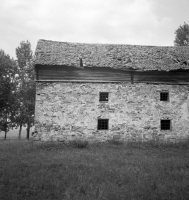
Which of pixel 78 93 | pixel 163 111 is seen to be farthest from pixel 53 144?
pixel 163 111

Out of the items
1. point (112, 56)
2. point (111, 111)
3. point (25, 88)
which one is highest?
point (112, 56)

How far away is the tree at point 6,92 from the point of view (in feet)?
76.8

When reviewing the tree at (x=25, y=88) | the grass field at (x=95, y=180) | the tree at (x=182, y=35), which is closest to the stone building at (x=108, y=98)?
the grass field at (x=95, y=180)

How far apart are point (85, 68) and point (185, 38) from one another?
20780 mm

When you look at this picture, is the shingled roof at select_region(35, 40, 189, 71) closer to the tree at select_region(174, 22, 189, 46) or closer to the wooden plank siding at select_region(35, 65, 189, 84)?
the wooden plank siding at select_region(35, 65, 189, 84)

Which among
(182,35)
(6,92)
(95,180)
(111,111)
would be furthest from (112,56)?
(182,35)

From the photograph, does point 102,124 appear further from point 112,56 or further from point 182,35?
point 182,35

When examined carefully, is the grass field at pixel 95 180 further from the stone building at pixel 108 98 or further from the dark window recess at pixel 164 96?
the dark window recess at pixel 164 96

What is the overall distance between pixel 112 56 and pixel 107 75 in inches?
89.4

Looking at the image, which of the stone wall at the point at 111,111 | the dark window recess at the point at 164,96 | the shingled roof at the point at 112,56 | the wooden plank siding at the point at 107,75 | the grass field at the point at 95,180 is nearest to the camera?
the grass field at the point at 95,180

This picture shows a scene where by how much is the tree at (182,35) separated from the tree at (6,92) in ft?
82.4

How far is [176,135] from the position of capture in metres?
14.6

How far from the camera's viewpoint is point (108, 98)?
14.6m

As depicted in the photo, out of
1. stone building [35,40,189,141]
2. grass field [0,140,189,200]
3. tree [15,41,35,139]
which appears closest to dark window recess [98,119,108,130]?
stone building [35,40,189,141]
